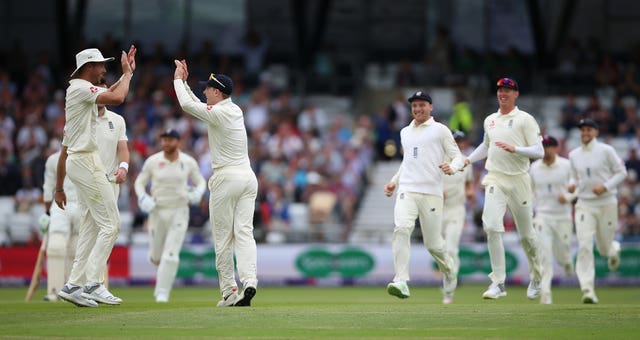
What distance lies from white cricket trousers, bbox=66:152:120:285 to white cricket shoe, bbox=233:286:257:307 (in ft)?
5.61

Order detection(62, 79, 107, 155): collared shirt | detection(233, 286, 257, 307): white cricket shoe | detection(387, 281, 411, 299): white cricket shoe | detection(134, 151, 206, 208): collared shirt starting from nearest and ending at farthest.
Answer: detection(62, 79, 107, 155): collared shirt → detection(233, 286, 257, 307): white cricket shoe → detection(387, 281, 411, 299): white cricket shoe → detection(134, 151, 206, 208): collared shirt

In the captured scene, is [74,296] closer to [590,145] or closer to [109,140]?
[109,140]

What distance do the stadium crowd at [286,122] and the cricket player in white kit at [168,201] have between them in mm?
7943

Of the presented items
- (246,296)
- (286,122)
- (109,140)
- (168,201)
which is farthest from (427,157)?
(286,122)

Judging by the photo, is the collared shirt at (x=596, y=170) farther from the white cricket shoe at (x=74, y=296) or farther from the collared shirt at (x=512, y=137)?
the white cricket shoe at (x=74, y=296)

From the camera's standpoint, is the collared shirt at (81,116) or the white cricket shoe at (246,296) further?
the white cricket shoe at (246,296)

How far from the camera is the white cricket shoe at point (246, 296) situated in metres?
15.5

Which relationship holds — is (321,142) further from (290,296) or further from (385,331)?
(385,331)

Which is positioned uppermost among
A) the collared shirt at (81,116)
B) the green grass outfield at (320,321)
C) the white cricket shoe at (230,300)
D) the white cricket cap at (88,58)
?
the white cricket cap at (88,58)

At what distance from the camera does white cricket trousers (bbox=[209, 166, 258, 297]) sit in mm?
15664

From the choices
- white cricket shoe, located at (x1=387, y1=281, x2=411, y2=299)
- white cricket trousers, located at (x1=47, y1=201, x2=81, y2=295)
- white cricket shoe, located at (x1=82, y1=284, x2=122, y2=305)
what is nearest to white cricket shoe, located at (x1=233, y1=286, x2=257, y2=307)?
white cricket shoe, located at (x1=82, y1=284, x2=122, y2=305)

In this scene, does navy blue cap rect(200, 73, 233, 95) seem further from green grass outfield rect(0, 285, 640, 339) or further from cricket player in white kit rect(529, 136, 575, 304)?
cricket player in white kit rect(529, 136, 575, 304)

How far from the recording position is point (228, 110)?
15578 millimetres

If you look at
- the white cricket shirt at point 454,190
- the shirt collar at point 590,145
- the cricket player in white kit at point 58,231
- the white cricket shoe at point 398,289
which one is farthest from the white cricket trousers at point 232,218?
the shirt collar at point 590,145
